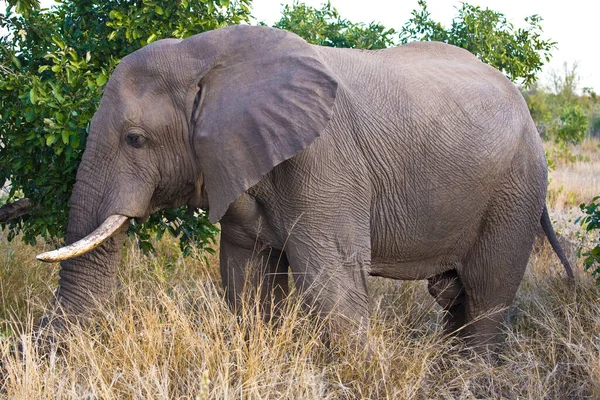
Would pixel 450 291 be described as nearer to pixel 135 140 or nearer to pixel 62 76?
pixel 135 140

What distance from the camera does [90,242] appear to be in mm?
3789

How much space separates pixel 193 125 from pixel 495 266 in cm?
201

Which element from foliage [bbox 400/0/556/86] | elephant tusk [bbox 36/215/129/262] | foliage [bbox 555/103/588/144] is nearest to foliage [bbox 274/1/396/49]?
foliage [bbox 400/0/556/86]

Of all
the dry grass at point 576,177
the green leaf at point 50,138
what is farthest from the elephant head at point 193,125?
the dry grass at point 576,177

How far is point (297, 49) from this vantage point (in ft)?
13.4

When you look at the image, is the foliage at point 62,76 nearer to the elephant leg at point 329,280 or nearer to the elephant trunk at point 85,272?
the elephant trunk at point 85,272

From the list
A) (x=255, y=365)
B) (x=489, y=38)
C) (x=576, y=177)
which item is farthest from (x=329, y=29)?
(x=576, y=177)

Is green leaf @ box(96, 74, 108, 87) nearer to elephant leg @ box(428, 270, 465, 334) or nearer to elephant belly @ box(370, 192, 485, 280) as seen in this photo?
elephant belly @ box(370, 192, 485, 280)

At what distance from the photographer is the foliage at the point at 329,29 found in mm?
7070

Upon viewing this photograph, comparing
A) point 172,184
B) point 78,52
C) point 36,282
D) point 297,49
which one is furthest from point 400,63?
point 36,282

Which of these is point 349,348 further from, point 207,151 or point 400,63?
point 400,63

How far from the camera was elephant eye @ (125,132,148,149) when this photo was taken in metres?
3.96

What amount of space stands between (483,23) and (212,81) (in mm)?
3956

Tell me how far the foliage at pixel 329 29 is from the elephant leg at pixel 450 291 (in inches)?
97.9
